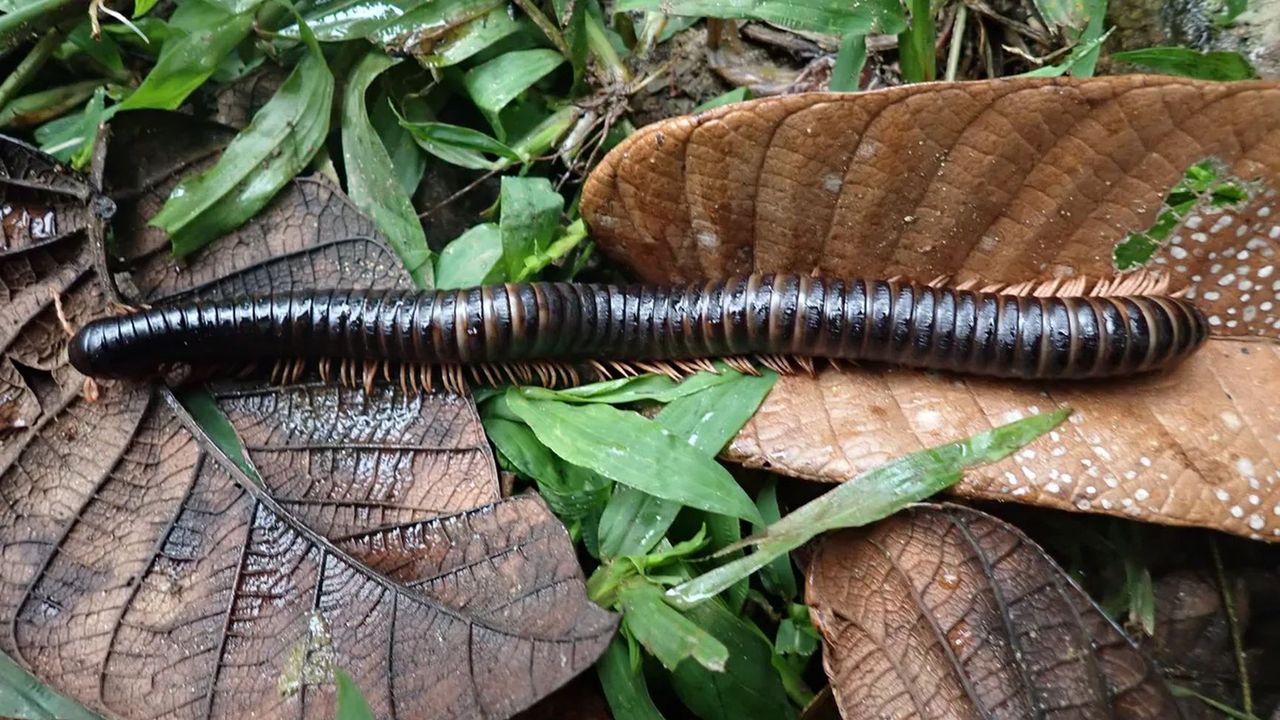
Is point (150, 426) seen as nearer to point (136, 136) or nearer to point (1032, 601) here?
point (136, 136)

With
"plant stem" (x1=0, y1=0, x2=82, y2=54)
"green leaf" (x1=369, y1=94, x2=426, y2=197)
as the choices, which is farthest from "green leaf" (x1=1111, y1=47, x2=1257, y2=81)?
"plant stem" (x1=0, y1=0, x2=82, y2=54)

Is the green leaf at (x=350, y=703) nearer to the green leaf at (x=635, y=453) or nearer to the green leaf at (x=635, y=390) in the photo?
the green leaf at (x=635, y=453)

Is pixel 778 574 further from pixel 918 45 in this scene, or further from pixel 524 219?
pixel 918 45

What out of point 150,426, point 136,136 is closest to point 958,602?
point 150,426

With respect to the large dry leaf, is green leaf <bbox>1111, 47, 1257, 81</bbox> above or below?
above

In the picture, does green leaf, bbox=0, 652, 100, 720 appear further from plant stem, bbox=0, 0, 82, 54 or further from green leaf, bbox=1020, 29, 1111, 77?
green leaf, bbox=1020, 29, 1111, 77

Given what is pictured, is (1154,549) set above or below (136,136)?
below
